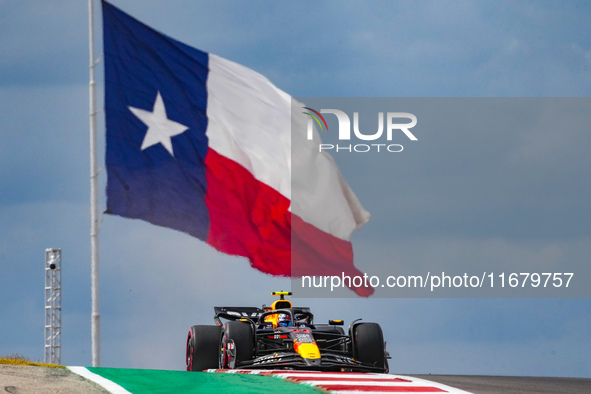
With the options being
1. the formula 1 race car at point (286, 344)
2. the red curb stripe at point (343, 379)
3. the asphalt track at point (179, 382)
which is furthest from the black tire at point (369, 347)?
the red curb stripe at point (343, 379)

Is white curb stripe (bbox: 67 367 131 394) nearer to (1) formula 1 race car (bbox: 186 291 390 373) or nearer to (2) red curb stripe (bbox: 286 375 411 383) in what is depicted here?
(2) red curb stripe (bbox: 286 375 411 383)

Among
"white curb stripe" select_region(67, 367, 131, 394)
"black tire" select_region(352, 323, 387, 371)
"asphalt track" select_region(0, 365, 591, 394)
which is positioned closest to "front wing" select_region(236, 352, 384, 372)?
"black tire" select_region(352, 323, 387, 371)

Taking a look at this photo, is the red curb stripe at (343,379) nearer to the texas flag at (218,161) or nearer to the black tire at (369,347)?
the black tire at (369,347)

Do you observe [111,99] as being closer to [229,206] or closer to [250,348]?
[229,206]

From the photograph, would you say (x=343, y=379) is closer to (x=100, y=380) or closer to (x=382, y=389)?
(x=382, y=389)

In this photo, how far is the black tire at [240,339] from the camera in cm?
1675

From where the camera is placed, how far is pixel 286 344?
17.3 metres

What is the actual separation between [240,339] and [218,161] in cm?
499

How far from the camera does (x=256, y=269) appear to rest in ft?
65.5

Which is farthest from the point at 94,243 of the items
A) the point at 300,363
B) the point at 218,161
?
the point at 300,363

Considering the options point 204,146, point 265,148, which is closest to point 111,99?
point 204,146

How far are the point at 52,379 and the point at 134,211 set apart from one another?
335 inches

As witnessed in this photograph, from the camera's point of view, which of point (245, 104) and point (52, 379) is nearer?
point (52, 379)

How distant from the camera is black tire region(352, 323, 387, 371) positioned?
57.9 ft
